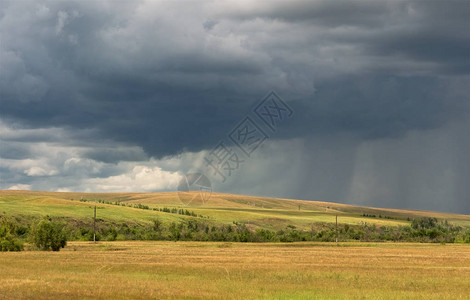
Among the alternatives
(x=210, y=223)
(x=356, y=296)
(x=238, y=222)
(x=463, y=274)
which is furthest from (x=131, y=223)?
(x=356, y=296)

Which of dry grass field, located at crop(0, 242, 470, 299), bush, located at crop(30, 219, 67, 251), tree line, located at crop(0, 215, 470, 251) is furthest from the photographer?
tree line, located at crop(0, 215, 470, 251)

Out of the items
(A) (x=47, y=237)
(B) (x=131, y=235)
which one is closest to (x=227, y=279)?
(A) (x=47, y=237)

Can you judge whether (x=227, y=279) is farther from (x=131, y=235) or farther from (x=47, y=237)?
(x=131, y=235)

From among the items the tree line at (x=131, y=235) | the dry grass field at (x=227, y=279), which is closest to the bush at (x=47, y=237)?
the tree line at (x=131, y=235)

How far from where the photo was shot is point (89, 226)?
14850 cm

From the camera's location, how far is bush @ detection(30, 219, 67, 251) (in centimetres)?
8450

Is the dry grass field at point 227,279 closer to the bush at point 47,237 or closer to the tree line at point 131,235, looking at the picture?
the bush at point 47,237

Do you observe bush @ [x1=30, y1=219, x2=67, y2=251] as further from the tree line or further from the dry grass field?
the dry grass field

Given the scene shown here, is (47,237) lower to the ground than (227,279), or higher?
higher

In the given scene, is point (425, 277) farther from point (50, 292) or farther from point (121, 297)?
point (50, 292)

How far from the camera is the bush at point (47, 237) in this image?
8450cm

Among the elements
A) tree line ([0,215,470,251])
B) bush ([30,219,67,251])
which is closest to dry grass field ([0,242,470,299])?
bush ([30,219,67,251])

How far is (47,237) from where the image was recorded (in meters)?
84.8

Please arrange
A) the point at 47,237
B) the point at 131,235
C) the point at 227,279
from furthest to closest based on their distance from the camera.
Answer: the point at 131,235 < the point at 47,237 < the point at 227,279
